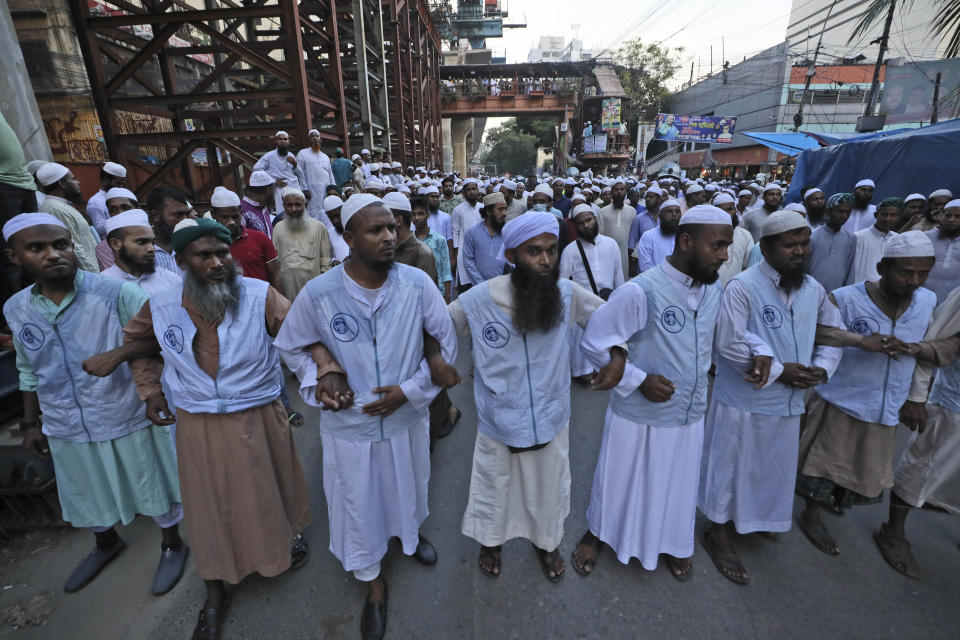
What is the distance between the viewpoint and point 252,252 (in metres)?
4.20

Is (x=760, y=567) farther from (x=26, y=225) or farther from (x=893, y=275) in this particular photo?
(x=26, y=225)

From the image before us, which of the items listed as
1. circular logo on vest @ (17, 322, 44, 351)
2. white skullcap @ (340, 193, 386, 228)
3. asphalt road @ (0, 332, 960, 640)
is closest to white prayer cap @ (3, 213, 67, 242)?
circular logo on vest @ (17, 322, 44, 351)

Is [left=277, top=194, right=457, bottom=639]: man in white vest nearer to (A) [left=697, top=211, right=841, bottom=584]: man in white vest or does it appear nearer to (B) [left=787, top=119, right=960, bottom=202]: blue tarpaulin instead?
(A) [left=697, top=211, right=841, bottom=584]: man in white vest

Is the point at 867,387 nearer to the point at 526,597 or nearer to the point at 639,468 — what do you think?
the point at 639,468

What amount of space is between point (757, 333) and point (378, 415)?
2073 mm

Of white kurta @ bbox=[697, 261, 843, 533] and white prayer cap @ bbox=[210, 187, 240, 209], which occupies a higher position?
white prayer cap @ bbox=[210, 187, 240, 209]

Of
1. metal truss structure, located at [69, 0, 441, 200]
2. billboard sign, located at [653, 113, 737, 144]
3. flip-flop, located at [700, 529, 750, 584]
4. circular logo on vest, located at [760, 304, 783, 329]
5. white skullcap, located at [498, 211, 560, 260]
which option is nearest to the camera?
white skullcap, located at [498, 211, 560, 260]

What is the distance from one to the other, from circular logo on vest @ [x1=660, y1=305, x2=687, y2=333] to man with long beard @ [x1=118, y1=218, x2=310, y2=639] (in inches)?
76.0

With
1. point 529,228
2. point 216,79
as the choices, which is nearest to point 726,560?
point 529,228

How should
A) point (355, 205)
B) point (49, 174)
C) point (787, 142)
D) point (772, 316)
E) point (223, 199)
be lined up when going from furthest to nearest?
point (787, 142), point (49, 174), point (223, 199), point (772, 316), point (355, 205)

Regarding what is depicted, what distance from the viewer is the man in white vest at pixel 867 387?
2.44 metres

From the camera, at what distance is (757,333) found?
2.46 meters

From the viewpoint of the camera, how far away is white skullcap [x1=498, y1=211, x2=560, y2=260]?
6.72ft

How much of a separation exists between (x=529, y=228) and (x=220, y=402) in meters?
1.67
